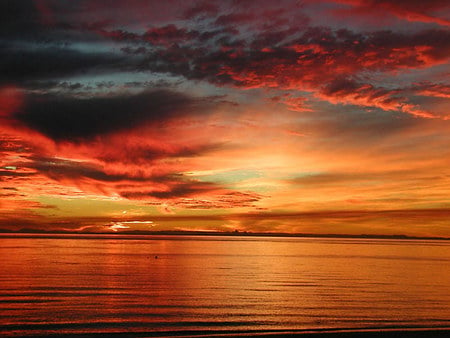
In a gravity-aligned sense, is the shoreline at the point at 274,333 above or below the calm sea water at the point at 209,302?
below

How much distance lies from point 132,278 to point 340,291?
2629 cm

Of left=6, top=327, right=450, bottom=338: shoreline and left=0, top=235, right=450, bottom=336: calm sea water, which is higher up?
left=0, top=235, right=450, bottom=336: calm sea water

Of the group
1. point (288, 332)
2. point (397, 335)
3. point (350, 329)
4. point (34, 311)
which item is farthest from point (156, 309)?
point (397, 335)

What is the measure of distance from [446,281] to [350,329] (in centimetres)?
3780

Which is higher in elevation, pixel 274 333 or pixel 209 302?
pixel 209 302

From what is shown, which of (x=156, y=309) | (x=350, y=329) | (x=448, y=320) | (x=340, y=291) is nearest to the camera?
(x=350, y=329)

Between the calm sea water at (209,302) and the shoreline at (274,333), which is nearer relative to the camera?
the shoreline at (274,333)

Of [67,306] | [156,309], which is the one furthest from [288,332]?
[67,306]

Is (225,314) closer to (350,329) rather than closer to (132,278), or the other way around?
(350,329)

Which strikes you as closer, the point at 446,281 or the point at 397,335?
the point at 397,335

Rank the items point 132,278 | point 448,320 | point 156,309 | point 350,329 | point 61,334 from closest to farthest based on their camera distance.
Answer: point 61,334, point 350,329, point 448,320, point 156,309, point 132,278

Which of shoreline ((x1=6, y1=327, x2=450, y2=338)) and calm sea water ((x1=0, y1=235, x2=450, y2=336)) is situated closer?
shoreline ((x1=6, y1=327, x2=450, y2=338))

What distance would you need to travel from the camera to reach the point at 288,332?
99.9ft

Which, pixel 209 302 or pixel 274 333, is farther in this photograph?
pixel 209 302
